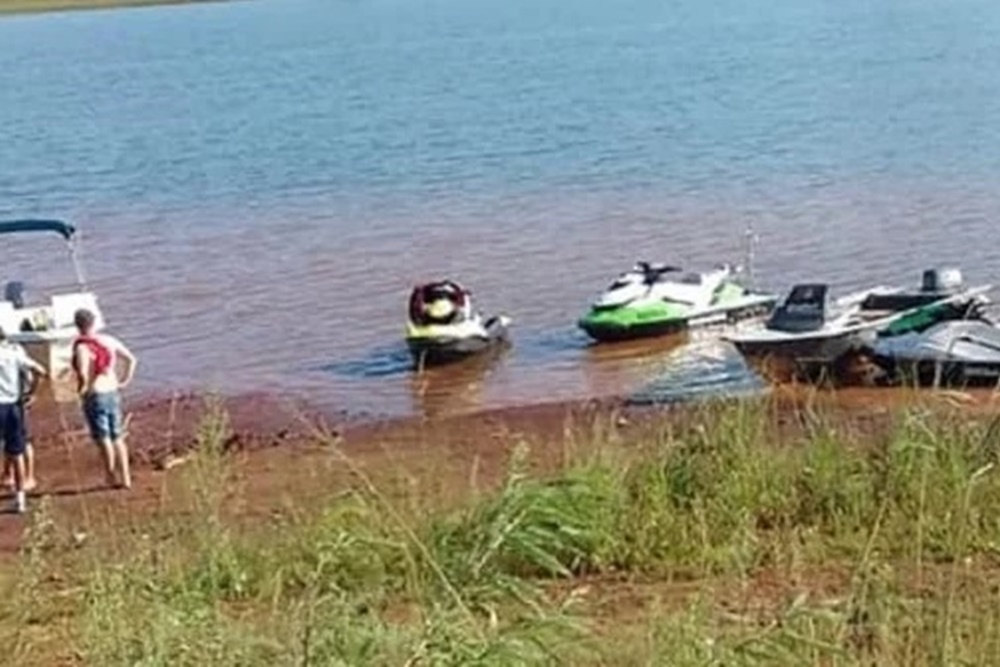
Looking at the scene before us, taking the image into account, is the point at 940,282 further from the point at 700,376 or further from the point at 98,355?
the point at 98,355

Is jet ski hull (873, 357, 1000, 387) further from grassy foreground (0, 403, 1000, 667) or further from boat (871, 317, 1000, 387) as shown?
grassy foreground (0, 403, 1000, 667)

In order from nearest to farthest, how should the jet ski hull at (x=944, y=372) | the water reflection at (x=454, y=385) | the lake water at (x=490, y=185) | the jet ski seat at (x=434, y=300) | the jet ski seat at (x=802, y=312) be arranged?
the jet ski hull at (x=944, y=372) < the jet ski seat at (x=802, y=312) < the water reflection at (x=454, y=385) < the jet ski seat at (x=434, y=300) < the lake water at (x=490, y=185)

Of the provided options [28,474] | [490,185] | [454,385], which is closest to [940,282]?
[454,385]

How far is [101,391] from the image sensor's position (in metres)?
17.2

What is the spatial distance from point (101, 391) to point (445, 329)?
807 centimetres

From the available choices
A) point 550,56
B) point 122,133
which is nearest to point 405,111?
point 122,133

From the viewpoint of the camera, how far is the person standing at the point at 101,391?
17000 millimetres

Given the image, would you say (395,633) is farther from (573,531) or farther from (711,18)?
(711,18)

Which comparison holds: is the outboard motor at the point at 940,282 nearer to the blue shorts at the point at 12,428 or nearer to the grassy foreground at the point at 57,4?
the blue shorts at the point at 12,428

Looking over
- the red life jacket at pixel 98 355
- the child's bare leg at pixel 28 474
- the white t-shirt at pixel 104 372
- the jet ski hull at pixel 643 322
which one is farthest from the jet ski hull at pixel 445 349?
the red life jacket at pixel 98 355

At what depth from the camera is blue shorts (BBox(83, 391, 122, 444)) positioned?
17.2 metres

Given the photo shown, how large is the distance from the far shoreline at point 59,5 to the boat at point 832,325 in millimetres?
148139

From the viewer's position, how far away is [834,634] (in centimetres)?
680

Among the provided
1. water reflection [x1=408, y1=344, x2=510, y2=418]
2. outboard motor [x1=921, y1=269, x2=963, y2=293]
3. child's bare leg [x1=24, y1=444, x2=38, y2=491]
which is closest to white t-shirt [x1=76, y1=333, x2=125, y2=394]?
child's bare leg [x1=24, y1=444, x2=38, y2=491]
